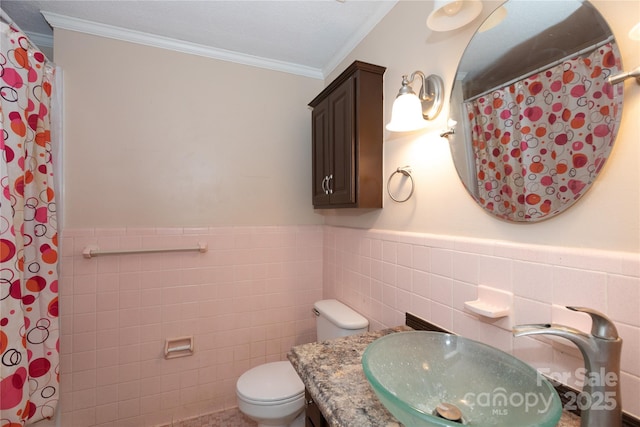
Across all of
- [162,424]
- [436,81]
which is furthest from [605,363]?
[162,424]

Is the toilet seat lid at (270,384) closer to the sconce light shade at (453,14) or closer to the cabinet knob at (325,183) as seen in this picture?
the cabinet knob at (325,183)

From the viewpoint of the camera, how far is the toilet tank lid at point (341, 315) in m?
1.48

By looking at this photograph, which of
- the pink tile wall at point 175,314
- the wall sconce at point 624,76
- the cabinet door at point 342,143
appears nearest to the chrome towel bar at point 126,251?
the pink tile wall at point 175,314

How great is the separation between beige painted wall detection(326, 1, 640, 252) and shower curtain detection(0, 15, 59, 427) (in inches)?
65.0

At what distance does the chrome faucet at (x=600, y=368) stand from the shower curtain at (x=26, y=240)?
1.90 metres

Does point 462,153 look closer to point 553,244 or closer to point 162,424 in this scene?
point 553,244

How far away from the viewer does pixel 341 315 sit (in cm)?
158

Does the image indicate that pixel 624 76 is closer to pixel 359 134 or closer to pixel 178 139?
pixel 359 134

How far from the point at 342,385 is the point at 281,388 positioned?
838mm

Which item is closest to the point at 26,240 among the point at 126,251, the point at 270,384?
the point at 126,251

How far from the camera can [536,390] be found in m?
0.68

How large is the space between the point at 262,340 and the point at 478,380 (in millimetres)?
1502

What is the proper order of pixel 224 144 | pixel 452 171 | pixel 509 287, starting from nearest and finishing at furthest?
pixel 509 287 < pixel 452 171 < pixel 224 144

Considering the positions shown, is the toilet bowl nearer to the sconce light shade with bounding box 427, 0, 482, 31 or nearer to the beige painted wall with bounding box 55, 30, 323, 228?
the beige painted wall with bounding box 55, 30, 323, 228
